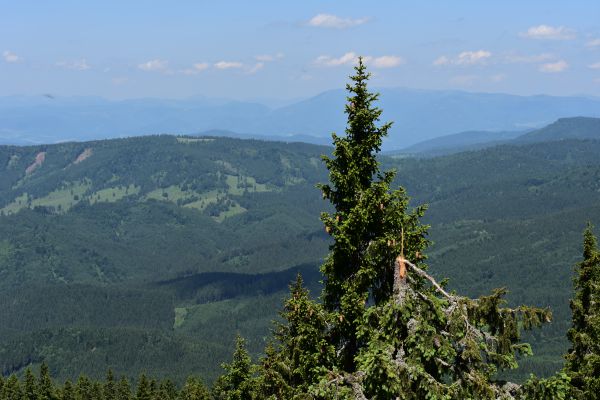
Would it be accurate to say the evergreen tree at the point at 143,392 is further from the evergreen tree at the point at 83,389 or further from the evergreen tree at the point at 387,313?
the evergreen tree at the point at 387,313

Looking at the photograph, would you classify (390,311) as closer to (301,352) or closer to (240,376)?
(301,352)

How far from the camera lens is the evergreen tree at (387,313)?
16.0 m

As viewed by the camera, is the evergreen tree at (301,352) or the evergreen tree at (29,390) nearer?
the evergreen tree at (301,352)

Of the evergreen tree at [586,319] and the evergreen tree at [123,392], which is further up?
the evergreen tree at [586,319]

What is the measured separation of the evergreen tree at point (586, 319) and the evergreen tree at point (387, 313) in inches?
732

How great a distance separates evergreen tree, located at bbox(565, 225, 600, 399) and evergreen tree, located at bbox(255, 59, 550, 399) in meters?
18.6

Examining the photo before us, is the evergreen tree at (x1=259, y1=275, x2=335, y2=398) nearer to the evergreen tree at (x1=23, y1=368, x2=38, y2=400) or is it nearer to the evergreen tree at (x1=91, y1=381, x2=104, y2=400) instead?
the evergreen tree at (x1=23, y1=368, x2=38, y2=400)

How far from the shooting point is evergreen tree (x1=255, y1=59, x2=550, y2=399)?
16.0 m

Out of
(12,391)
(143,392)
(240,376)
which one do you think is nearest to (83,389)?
(12,391)

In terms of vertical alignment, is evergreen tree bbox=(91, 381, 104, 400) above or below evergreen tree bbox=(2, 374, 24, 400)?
→ below

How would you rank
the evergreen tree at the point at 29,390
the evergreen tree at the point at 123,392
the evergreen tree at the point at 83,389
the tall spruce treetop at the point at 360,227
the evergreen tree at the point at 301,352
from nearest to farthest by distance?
the tall spruce treetop at the point at 360,227 → the evergreen tree at the point at 301,352 → the evergreen tree at the point at 29,390 → the evergreen tree at the point at 83,389 → the evergreen tree at the point at 123,392

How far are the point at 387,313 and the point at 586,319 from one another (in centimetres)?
2427

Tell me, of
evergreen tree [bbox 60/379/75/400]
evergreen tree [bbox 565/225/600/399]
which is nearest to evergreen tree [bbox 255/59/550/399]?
evergreen tree [bbox 565/225/600/399]

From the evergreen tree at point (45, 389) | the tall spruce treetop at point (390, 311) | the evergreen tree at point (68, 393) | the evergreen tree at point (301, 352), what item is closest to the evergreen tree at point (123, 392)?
the evergreen tree at point (68, 393)
